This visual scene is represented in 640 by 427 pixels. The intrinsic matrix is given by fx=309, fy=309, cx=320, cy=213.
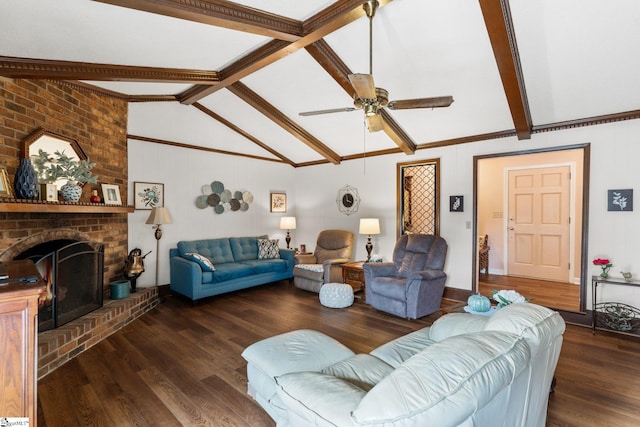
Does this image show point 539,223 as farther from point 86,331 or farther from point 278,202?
point 86,331

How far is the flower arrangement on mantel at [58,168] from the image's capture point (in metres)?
2.86

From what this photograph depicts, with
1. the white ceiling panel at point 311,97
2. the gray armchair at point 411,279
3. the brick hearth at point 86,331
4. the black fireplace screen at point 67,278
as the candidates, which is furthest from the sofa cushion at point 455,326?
the black fireplace screen at point 67,278

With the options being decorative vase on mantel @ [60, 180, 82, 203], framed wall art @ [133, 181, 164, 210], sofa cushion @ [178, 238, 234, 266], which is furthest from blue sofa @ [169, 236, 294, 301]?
decorative vase on mantel @ [60, 180, 82, 203]

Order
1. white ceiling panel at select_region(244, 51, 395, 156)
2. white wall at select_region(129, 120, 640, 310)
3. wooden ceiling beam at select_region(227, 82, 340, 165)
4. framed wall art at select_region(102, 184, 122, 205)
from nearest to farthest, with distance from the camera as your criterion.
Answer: white wall at select_region(129, 120, 640, 310), white ceiling panel at select_region(244, 51, 395, 156), framed wall art at select_region(102, 184, 122, 205), wooden ceiling beam at select_region(227, 82, 340, 165)

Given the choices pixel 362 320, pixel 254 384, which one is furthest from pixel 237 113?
pixel 254 384

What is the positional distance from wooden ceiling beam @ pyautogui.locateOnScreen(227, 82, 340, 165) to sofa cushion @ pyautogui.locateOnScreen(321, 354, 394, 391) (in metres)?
3.63

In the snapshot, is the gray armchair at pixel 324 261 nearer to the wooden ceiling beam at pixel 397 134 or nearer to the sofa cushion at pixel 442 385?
the wooden ceiling beam at pixel 397 134

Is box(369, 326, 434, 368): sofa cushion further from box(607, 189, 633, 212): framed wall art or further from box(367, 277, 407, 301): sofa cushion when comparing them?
box(607, 189, 633, 212): framed wall art

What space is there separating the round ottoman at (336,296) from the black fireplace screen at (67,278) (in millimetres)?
2679

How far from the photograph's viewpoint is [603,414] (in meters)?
2.03

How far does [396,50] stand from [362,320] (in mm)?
2982

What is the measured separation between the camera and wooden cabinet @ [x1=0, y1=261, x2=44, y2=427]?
1145 millimetres

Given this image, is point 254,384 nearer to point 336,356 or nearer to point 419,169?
point 336,356

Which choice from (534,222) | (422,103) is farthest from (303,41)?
(534,222)
